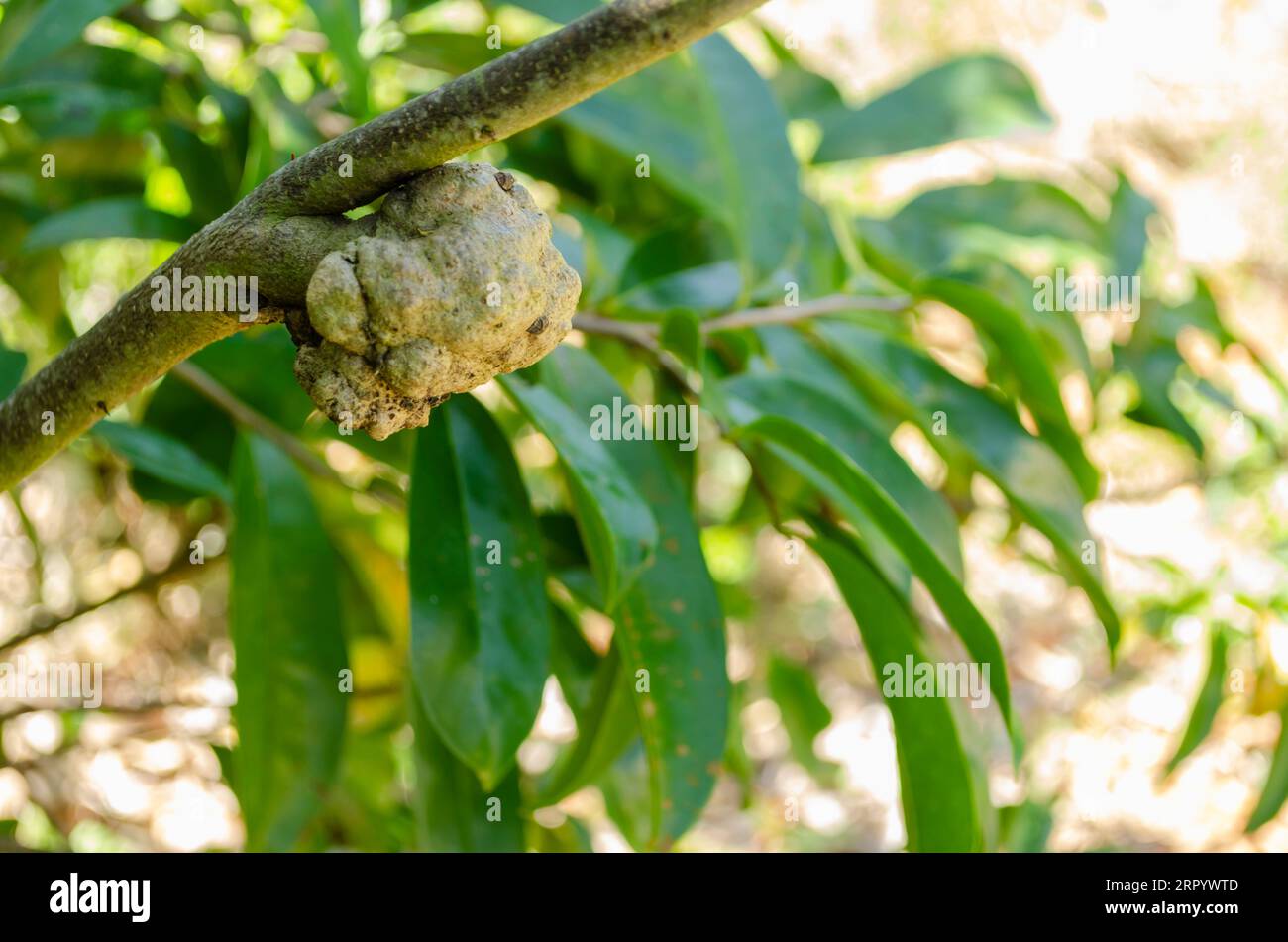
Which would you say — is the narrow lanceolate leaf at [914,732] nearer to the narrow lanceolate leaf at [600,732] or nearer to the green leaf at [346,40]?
the narrow lanceolate leaf at [600,732]

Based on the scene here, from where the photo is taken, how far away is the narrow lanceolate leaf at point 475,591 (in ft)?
2.09

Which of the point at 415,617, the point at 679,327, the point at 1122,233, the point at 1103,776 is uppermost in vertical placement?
the point at 1122,233

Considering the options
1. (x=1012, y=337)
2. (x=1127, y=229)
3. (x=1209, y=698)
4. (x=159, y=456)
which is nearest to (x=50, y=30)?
(x=159, y=456)

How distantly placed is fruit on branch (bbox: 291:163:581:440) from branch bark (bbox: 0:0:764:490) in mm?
14

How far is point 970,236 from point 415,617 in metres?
0.73

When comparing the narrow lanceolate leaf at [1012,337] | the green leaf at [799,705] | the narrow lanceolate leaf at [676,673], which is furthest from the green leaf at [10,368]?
the green leaf at [799,705]

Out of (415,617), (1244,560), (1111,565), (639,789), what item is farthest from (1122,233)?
(1111,565)

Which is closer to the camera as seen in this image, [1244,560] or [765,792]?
[1244,560]

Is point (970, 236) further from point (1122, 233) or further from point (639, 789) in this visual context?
point (639, 789)

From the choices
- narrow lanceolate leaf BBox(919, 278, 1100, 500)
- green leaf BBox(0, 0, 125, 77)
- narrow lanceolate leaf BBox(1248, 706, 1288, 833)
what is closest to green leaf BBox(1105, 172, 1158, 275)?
narrow lanceolate leaf BBox(919, 278, 1100, 500)

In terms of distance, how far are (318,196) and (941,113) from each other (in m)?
0.86

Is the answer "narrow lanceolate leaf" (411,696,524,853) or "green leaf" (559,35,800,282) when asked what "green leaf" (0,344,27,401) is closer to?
"narrow lanceolate leaf" (411,696,524,853)

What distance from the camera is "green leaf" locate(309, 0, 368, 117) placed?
0.78m

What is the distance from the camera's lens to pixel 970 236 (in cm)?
113
